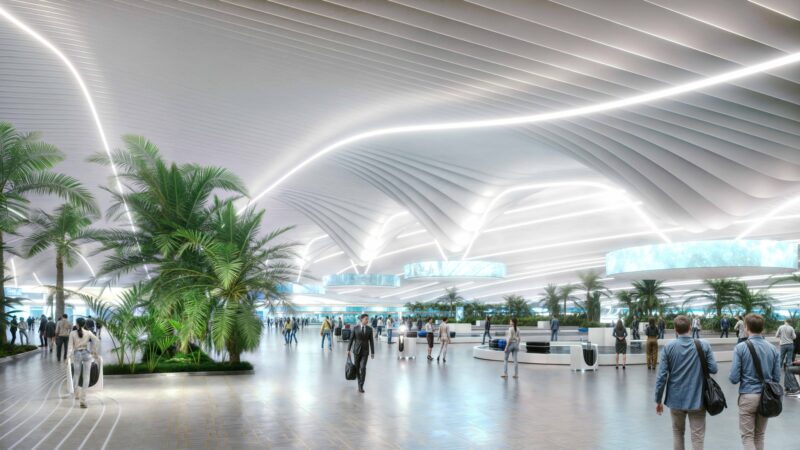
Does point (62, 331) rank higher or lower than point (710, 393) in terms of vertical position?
lower

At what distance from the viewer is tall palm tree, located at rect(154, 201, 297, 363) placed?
44.7 feet

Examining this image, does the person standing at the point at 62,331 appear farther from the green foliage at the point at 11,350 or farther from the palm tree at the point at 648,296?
the palm tree at the point at 648,296

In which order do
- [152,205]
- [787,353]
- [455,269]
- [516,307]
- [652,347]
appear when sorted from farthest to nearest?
[516,307] → [455,269] → [652,347] → [152,205] → [787,353]

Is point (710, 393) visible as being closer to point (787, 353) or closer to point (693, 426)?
point (693, 426)

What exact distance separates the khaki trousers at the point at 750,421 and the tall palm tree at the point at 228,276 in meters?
10.0

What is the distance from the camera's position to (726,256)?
22.1 m

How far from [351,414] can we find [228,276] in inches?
228

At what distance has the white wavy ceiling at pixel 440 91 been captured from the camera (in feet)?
33.4

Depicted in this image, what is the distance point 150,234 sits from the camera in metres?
15.5

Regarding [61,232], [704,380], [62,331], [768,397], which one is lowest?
[62,331]

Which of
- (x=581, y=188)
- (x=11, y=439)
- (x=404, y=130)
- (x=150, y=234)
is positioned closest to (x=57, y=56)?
(x=150, y=234)

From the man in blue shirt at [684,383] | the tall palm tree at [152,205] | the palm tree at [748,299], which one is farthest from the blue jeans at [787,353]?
the palm tree at [748,299]

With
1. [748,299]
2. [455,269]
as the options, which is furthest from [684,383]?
[455,269]

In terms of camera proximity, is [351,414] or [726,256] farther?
[726,256]
